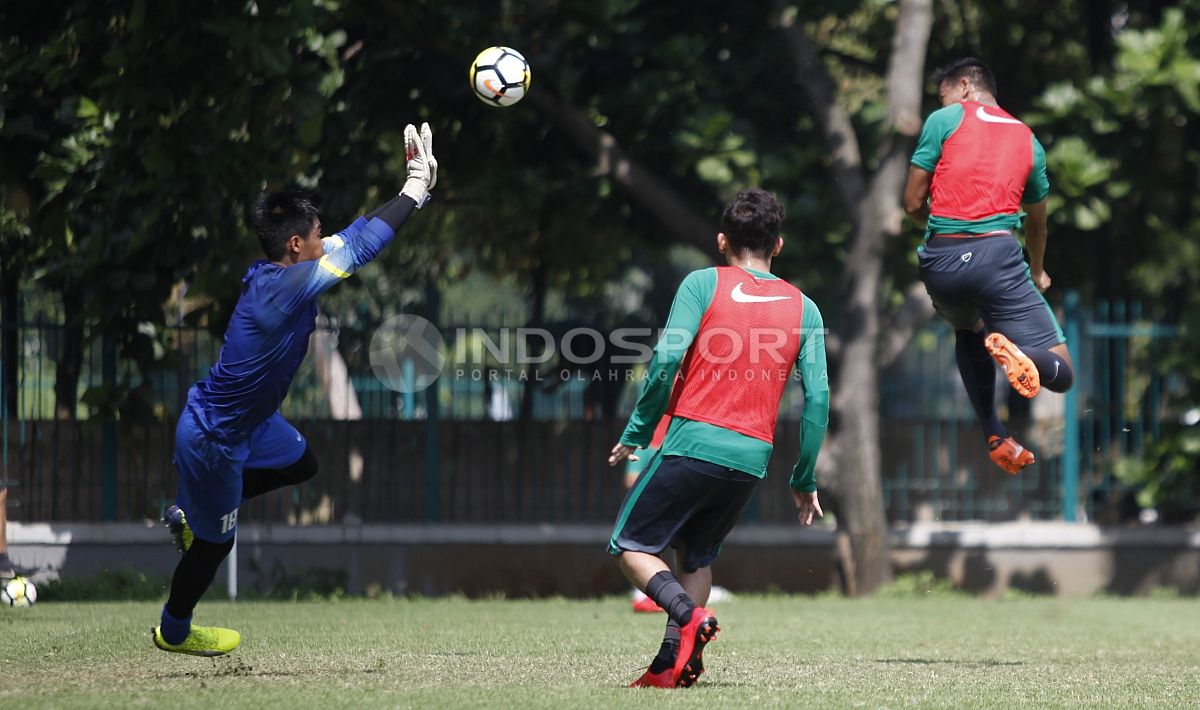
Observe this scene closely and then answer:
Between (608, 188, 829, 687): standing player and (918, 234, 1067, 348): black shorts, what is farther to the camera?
(918, 234, 1067, 348): black shorts

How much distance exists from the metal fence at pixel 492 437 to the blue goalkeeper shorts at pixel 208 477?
5.74 meters

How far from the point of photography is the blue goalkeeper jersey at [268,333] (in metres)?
5.98

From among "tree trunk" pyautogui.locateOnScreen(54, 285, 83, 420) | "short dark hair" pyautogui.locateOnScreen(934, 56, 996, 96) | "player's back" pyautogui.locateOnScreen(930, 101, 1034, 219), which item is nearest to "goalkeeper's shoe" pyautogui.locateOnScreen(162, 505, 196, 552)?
"player's back" pyautogui.locateOnScreen(930, 101, 1034, 219)

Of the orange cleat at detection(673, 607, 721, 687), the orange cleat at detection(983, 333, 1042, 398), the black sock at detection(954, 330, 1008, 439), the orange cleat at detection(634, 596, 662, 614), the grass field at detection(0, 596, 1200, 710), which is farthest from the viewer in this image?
the orange cleat at detection(634, 596, 662, 614)

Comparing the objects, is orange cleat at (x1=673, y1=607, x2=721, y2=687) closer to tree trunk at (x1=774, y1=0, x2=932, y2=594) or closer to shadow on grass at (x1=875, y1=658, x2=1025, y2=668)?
shadow on grass at (x1=875, y1=658, x2=1025, y2=668)

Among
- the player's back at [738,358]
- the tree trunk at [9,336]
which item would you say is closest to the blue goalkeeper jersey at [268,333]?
the player's back at [738,358]

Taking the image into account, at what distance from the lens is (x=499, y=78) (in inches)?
333

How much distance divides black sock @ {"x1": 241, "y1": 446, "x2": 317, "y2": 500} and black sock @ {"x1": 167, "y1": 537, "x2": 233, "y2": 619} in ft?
1.04

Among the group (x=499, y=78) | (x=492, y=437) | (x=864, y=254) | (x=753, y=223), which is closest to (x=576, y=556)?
(x=492, y=437)

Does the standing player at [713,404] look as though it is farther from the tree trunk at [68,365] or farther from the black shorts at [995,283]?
the tree trunk at [68,365]

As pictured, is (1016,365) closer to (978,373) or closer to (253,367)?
(978,373)

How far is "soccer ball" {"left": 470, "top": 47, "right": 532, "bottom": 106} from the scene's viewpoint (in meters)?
8.46

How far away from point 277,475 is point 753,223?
2396 mm

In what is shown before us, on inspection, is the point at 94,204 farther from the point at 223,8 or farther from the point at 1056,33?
the point at 1056,33
